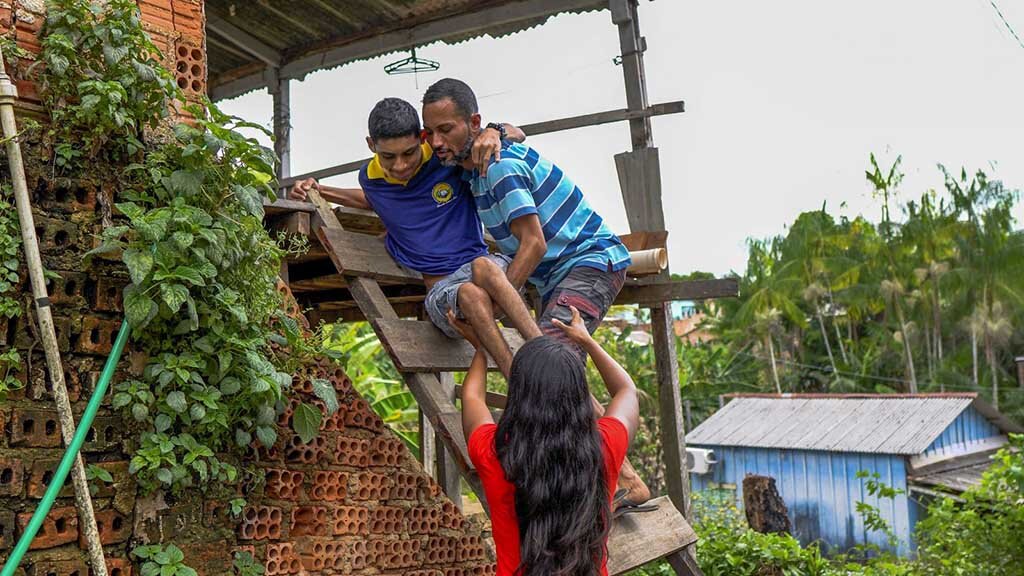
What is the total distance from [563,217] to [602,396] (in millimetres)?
14989

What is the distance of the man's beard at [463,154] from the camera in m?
3.69

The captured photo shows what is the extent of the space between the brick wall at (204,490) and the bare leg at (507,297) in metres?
0.70

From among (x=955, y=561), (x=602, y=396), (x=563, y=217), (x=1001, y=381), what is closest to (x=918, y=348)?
(x=1001, y=381)

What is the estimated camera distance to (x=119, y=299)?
3.12m

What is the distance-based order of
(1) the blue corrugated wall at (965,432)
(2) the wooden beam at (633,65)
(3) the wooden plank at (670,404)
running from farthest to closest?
(1) the blue corrugated wall at (965,432), (3) the wooden plank at (670,404), (2) the wooden beam at (633,65)

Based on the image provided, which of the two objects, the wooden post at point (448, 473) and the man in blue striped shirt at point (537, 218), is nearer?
the man in blue striped shirt at point (537, 218)

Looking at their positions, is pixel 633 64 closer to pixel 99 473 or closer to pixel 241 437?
pixel 241 437

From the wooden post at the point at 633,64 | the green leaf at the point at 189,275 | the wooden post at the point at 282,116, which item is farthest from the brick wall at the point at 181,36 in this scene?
the wooden post at the point at 282,116

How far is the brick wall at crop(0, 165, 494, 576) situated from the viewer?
112 inches

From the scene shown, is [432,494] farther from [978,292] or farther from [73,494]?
[978,292]

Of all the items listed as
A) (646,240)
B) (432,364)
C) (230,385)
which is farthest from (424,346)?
(646,240)

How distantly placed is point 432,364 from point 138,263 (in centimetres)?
129

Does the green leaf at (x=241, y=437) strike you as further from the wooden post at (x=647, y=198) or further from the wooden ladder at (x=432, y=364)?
the wooden post at (x=647, y=198)

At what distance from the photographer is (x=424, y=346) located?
12.5ft
